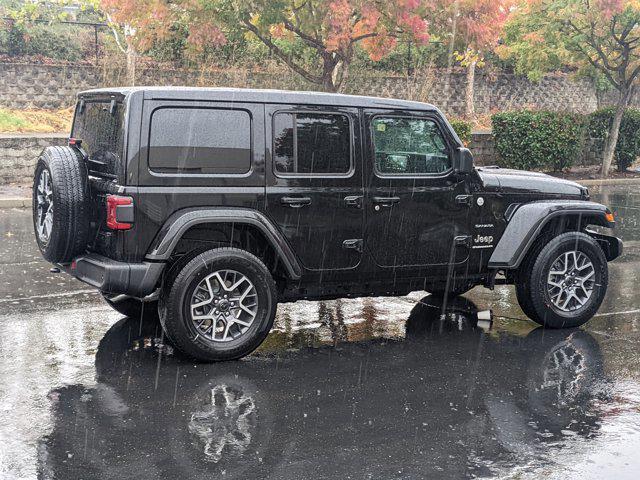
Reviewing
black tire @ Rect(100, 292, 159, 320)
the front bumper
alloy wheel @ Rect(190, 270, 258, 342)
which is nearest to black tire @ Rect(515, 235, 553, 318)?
the front bumper

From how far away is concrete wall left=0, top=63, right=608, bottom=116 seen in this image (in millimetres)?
23812

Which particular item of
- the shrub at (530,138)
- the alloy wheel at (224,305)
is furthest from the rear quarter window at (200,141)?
the shrub at (530,138)

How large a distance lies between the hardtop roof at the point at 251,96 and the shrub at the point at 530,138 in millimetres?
15803

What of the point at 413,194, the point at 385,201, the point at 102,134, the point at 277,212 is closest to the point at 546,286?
the point at 413,194

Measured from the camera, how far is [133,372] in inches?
257

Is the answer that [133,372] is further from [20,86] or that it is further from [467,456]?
[20,86]

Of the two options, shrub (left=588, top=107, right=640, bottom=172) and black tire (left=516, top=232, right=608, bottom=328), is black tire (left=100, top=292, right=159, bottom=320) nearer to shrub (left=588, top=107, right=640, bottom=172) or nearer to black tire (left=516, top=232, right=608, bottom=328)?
black tire (left=516, top=232, right=608, bottom=328)

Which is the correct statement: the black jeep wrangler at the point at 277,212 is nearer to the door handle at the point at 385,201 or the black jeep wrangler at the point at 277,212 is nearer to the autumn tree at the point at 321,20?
the door handle at the point at 385,201

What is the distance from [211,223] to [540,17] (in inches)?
732

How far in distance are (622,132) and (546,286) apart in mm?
18791

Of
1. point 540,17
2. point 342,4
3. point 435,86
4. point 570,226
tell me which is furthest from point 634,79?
point 570,226

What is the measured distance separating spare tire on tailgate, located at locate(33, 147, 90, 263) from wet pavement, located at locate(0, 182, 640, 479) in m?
0.79

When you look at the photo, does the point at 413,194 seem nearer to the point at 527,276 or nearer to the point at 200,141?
the point at 527,276

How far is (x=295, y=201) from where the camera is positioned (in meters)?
7.03
